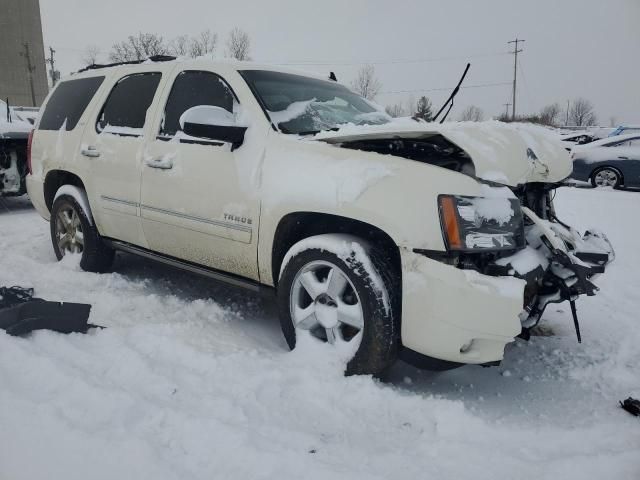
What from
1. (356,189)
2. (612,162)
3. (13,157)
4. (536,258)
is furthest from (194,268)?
(612,162)

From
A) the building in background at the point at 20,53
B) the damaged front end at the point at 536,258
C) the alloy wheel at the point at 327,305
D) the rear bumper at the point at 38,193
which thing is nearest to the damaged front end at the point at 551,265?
the damaged front end at the point at 536,258

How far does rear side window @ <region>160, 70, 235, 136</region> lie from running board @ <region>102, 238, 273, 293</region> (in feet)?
2.99

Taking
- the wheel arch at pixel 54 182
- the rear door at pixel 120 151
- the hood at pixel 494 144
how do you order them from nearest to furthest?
the hood at pixel 494 144 → the rear door at pixel 120 151 → the wheel arch at pixel 54 182

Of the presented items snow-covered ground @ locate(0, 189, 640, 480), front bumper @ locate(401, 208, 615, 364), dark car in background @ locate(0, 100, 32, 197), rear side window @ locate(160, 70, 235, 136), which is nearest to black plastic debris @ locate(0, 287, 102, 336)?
snow-covered ground @ locate(0, 189, 640, 480)

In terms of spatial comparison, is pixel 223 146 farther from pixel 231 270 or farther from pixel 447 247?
pixel 447 247

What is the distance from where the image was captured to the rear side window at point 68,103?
432cm

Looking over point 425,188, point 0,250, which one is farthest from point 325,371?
point 0,250

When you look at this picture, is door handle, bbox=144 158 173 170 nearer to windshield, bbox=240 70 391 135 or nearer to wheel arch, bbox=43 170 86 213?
windshield, bbox=240 70 391 135

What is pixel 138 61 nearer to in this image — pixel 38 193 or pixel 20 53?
pixel 38 193

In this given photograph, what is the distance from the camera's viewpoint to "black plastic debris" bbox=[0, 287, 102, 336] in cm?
270

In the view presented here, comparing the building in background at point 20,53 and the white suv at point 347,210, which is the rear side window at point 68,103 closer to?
the white suv at point 347,210

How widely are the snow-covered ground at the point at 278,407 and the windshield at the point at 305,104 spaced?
141cm

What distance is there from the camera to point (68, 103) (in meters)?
4.52

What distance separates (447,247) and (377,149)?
803 millimetres
